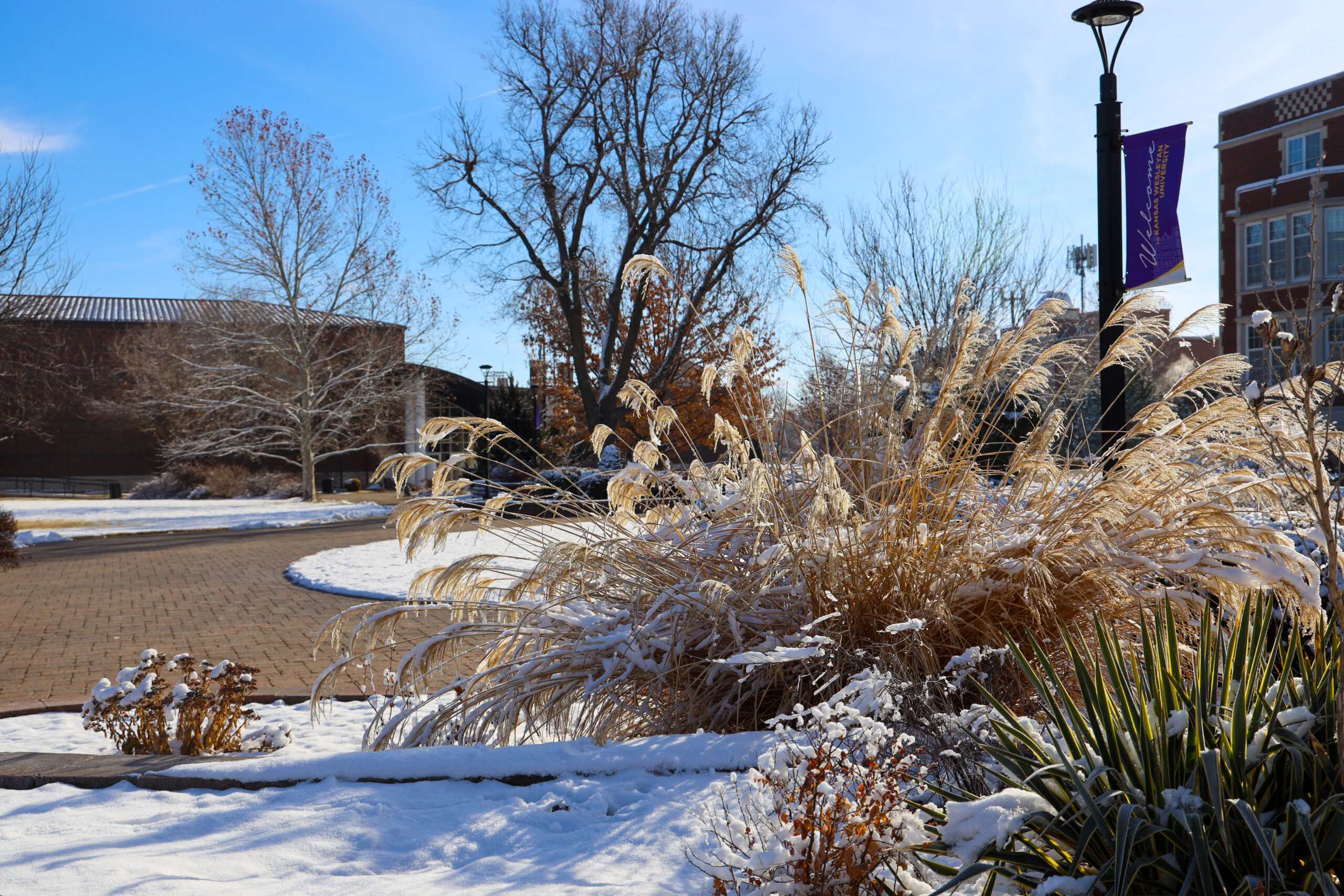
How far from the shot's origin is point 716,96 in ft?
76.1

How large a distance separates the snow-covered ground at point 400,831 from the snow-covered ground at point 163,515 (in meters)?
16.8

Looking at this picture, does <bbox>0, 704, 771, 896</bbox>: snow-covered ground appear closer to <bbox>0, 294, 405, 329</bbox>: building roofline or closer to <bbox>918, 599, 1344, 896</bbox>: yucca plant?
<bbox>918, 599, 1344, 896</bbox>: yucca plant

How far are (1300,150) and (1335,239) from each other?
12.3 feet

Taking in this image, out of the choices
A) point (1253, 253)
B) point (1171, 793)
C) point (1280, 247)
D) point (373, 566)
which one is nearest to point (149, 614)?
point (373, 566)

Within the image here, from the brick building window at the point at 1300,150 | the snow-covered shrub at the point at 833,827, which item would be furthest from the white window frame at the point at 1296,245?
the snow-covered shrub at the point at 833,827

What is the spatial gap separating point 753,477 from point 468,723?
59.8 inches

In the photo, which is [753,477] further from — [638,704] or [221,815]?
[221,815]

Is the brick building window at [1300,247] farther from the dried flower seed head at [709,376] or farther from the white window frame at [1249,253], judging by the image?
the dried flower seed head at [709,376]

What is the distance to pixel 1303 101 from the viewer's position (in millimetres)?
26797

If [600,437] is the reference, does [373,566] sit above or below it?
below

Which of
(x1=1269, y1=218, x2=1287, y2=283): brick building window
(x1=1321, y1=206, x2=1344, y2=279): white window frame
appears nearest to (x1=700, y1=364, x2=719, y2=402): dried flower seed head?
(x1=1321, y1=206, x2=1344, y2=279): white window frame

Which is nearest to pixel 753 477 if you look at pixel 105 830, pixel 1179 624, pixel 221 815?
pixel 1179 624

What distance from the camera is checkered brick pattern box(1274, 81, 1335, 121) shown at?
26.3 m

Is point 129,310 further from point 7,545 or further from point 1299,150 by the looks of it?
point 1299,150
